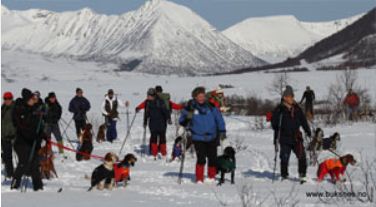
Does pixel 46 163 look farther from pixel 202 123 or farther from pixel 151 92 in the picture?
pixel 151 92

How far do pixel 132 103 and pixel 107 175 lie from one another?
34030 millimetres

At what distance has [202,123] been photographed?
11.1 metres

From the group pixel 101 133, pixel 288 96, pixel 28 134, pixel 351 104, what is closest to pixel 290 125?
pixel 288 96

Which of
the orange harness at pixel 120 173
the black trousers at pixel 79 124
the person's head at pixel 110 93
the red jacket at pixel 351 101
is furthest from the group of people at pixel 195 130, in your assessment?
the red jacket at pixel 351 101

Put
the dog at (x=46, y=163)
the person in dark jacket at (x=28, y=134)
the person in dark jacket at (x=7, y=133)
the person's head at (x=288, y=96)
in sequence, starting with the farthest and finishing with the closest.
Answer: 1. the dog at (x=46, y=163)
2. the person in dark jacket at (x=7, y=133)
3. the person's head at (x=288, y=96)
4. the person in dark jacket at (x=28, y=134)

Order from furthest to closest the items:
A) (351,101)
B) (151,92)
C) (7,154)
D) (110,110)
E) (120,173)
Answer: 1. (351,101)
2. (110,110)
3. (151,92)
4. (7,154)
5. (120,173)

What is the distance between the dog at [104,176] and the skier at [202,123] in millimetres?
1519

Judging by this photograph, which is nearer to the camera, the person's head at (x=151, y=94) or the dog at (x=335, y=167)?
the dog at (x=335, y=167)

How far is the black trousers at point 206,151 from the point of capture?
36.8 feet

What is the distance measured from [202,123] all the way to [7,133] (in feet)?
10.6

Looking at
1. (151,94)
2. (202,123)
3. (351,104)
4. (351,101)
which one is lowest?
(202,123)

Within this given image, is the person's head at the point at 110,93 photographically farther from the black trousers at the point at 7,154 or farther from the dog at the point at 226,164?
the dog at the point at 226,164

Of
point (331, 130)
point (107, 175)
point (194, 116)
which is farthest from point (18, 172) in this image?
point (331, 130)

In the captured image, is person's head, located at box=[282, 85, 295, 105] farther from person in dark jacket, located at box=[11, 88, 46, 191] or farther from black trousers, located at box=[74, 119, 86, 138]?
black trousers, located at box=[74, 119, 86, 138]
